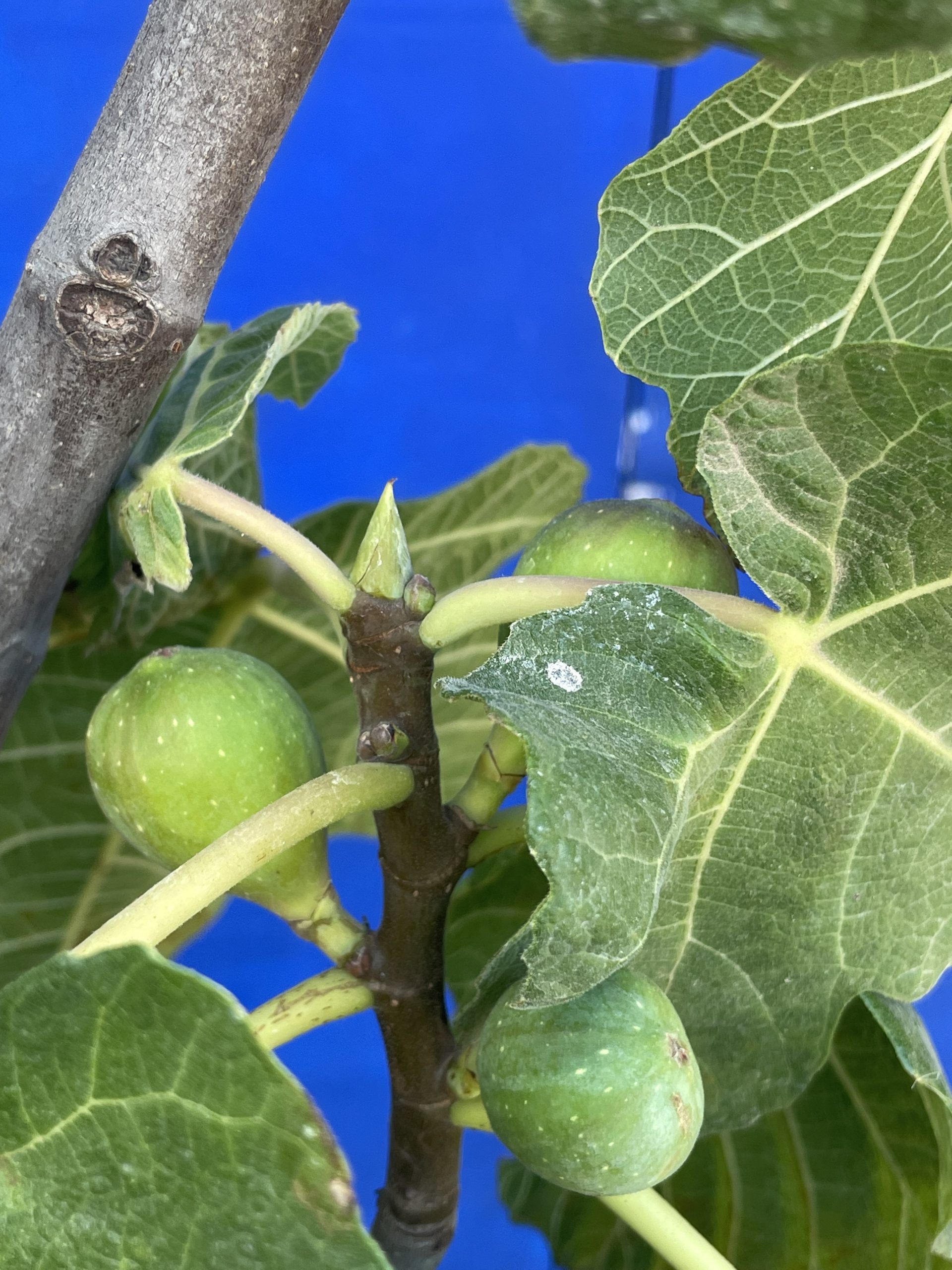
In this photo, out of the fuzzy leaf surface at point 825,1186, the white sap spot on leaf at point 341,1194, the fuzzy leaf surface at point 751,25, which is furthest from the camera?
the fuzzy leaf surface at point 825,1186

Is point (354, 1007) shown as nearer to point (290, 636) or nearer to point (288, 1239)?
point (288, 1239)

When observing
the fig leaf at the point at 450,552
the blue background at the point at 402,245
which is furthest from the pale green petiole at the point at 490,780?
the blue background at the point at 402,245

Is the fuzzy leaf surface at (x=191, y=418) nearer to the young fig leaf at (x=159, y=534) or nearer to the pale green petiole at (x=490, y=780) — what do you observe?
the young fig leaf at (x=159, y=534)

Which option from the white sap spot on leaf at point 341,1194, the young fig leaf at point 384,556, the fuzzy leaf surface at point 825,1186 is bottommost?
the fuzzy leaf surface at point 825,1186

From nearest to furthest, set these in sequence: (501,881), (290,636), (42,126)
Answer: (501,881) → (290,636) → (42,126)

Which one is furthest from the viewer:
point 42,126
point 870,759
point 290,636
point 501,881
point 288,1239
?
point 42,126

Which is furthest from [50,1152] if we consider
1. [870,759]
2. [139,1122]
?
[870,759]

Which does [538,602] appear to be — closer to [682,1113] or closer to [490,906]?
[682,1113]
